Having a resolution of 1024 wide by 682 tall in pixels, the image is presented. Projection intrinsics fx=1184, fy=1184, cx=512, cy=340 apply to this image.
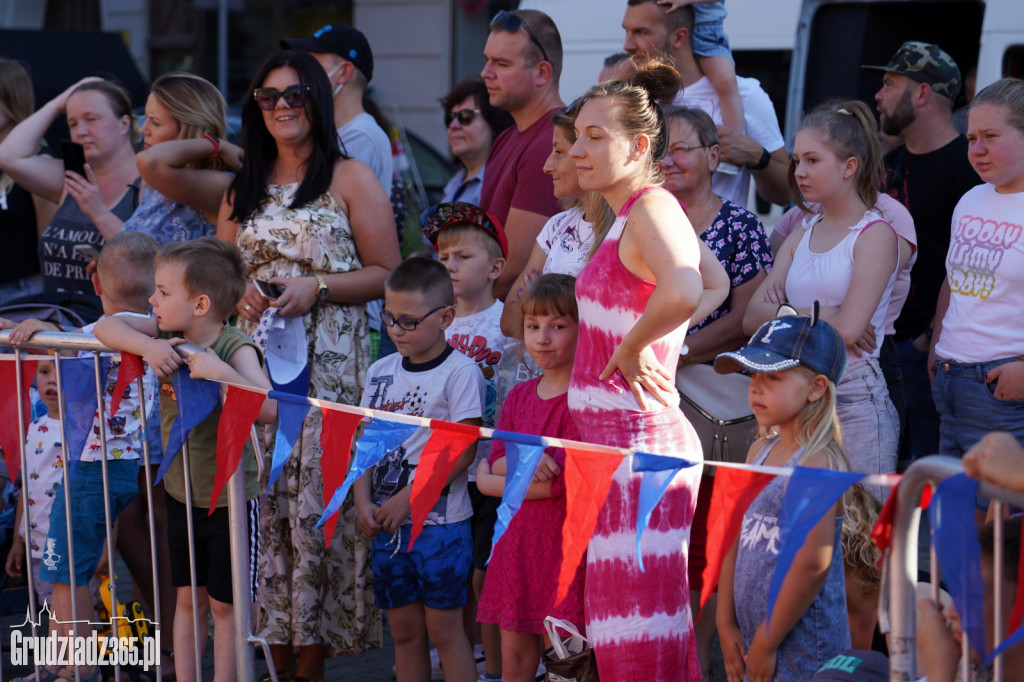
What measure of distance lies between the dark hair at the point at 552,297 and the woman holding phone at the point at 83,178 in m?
2.49

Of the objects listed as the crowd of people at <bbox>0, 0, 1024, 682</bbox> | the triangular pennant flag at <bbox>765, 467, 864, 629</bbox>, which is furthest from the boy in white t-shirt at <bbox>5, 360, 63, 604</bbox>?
the triangular pennant flag at <bbox>765, 467, 864, 629</bbox>

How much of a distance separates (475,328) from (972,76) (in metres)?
4.50

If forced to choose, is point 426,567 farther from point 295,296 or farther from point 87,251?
point 87,251

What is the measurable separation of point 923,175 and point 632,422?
2367 mm

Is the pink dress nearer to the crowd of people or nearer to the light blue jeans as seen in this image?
the crowd of people

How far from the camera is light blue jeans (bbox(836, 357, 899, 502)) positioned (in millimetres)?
4012

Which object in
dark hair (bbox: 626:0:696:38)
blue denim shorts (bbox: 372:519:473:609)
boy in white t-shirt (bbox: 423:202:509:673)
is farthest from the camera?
dark hair (bbox: 626:0:696:38)

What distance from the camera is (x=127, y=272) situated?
462cm

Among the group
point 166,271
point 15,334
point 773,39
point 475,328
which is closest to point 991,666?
point 475,328

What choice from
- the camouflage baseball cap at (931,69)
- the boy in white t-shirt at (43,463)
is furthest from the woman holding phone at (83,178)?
the camouflage baseball cap at (931,69)

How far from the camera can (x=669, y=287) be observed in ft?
10.3

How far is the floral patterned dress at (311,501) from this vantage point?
4590 millimetres

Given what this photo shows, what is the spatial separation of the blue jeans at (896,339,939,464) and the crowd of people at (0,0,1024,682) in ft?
0.04

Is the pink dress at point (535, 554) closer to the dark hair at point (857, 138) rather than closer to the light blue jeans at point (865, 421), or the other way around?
the light blue jeans at point (865, 421)
